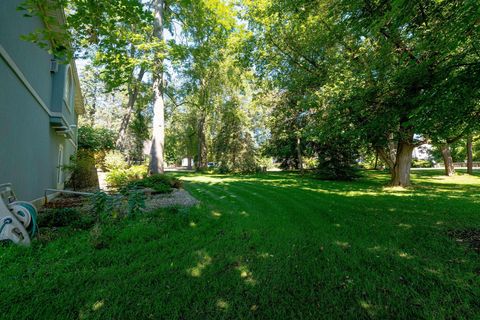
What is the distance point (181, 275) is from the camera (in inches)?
109

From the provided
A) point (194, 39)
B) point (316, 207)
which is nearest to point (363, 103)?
point (316, 207)

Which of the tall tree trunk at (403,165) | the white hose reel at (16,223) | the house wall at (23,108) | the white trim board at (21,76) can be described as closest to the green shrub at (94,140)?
the house wall at (23,108)

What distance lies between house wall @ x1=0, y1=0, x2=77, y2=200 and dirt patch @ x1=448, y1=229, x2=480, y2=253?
8.30 metres

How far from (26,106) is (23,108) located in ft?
0.88

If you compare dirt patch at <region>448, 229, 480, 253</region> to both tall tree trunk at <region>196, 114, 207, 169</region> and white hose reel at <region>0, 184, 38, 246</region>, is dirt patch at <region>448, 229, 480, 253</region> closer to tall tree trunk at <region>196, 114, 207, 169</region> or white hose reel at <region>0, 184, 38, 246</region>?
white hose reel at <region>0, 184, 38, 246</region>

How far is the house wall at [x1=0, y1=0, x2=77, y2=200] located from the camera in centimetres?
448

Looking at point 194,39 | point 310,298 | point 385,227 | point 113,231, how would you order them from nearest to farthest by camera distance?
point 310,298 < point 113,231 < point 385,227 < point 194,39

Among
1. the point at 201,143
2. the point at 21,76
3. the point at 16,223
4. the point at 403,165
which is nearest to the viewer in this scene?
the point at 16,223

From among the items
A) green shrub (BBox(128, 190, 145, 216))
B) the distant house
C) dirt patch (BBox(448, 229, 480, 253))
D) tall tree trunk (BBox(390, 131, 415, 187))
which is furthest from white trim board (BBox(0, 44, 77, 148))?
tall tree trunk (BBox(390, 131, 415, 187))

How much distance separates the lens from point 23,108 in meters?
5.48

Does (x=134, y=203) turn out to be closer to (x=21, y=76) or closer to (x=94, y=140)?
(x=21, y=76)

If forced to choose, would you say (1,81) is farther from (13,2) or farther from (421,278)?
(421,278)

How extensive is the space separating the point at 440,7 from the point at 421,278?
4.94m

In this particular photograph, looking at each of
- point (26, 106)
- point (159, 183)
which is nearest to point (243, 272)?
point (26, 106)
